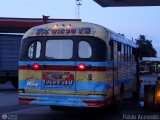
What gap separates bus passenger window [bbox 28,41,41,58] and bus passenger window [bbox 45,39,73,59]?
0.94ft

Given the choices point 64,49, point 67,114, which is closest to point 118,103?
point 67,114

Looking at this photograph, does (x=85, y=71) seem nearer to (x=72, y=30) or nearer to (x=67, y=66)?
(x=67, y=66)

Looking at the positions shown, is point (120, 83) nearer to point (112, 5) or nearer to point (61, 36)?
point (61, 36)

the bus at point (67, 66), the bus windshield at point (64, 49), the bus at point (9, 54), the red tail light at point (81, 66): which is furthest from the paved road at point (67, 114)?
the bus at point (9, 54)

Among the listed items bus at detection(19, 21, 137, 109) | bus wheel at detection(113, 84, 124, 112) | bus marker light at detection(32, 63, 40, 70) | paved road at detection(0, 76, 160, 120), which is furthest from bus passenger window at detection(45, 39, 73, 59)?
bus wheel at detection(113, 84, 124, 112)

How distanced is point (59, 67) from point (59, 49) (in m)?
0.55

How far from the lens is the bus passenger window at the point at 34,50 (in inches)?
577

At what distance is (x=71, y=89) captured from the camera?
14.0 metres

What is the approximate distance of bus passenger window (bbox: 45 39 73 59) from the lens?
14281mm

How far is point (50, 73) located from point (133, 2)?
60.4ft

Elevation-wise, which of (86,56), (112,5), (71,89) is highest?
(112,5)

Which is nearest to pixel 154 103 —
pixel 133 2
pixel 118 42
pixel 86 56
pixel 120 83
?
pixel 120 83

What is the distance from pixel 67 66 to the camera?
1409 centimetres

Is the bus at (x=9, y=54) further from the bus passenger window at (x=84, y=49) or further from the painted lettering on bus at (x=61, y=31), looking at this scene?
the bus passenger window at (x=84, y=49)
